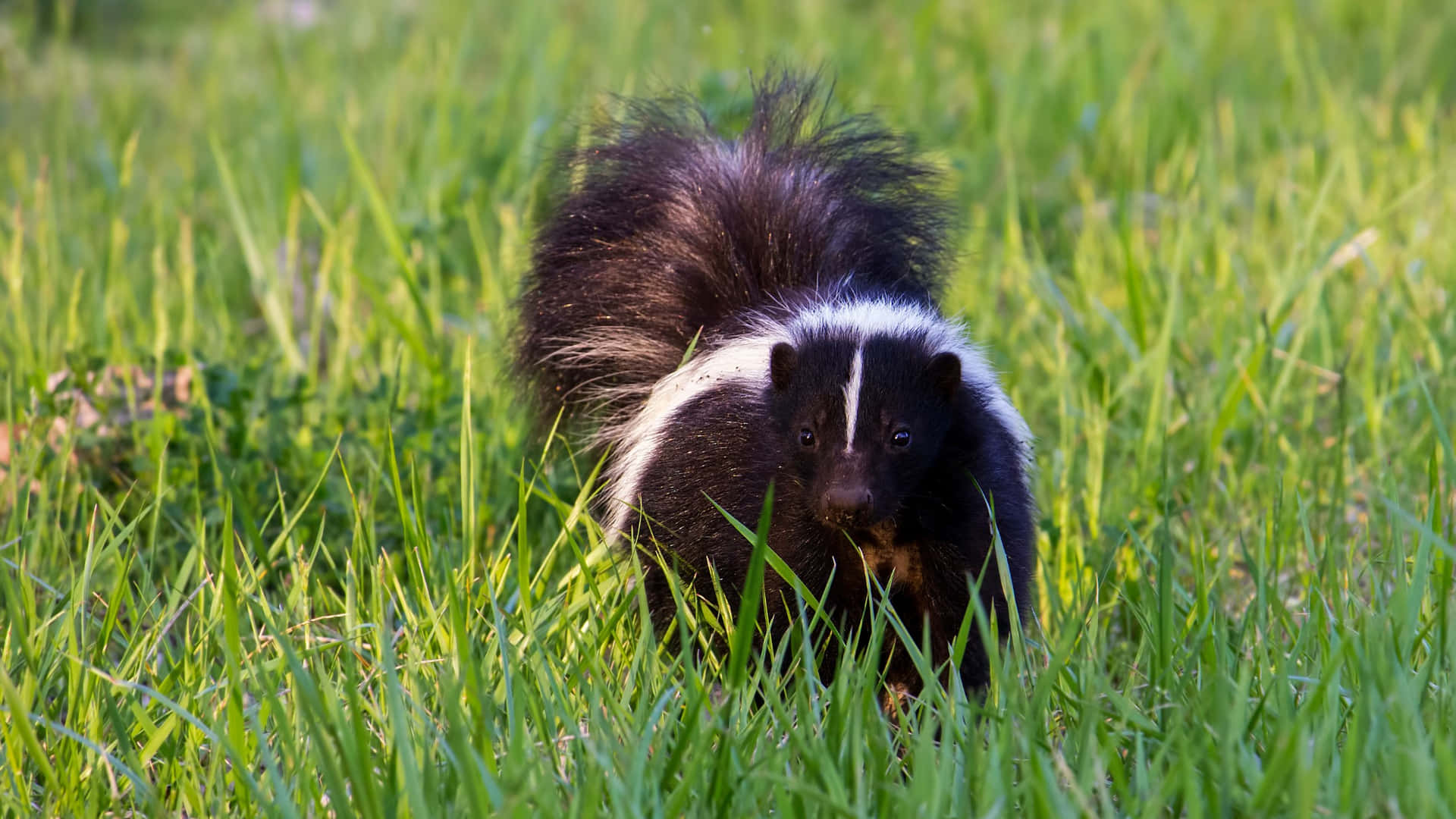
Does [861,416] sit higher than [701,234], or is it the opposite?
[701,234]

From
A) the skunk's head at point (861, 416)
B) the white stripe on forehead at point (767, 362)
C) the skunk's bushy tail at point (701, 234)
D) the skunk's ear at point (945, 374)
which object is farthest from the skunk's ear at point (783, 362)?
the skunk's bushy tail at point (701, 234)

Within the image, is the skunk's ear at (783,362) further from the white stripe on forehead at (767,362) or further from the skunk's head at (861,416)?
the white stripe on forehead at (767,362)

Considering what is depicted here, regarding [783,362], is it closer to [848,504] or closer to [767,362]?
[767,362]

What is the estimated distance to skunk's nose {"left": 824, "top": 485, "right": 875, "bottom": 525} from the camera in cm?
304

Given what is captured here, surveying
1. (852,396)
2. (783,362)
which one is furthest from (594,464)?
(852,396)

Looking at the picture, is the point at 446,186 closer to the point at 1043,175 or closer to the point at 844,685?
the point at 1043,175

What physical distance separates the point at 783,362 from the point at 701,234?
815 mm

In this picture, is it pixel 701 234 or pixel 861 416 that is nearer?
pixel 861 416

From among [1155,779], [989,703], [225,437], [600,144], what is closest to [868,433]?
[989,703]

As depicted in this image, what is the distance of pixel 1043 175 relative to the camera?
24.4ft

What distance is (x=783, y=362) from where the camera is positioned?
10.9 ft

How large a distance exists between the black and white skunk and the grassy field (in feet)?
0.82

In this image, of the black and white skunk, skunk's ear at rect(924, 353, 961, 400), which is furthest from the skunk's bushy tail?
skunk's ear at rect(924, 353, 961, 400)

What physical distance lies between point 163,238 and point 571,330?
9.73 feet
